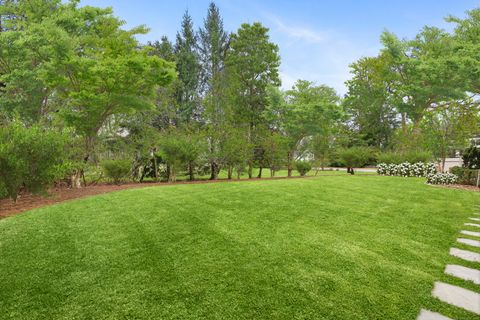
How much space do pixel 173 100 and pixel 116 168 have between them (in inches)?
242

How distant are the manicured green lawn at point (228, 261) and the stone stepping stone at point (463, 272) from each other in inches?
3.4

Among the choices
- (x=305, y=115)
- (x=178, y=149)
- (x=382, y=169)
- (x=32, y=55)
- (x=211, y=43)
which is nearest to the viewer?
(x=32, y=55)

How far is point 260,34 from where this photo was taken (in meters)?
16.0

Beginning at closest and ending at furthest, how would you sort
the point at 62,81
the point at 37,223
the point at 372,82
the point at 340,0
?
1. the point at 37,223
2. the point at 62,81
3. the point at 340,0
4. the point at 372,82

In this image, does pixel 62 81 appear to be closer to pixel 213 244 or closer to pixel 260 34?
pixel 213 244

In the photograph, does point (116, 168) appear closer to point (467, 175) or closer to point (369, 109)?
point (467, 175)

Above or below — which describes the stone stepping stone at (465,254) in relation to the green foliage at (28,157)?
below

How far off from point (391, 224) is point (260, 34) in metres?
15.3

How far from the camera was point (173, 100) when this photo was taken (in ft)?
48.8

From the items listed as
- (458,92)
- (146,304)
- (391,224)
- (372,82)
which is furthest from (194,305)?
(372,82)

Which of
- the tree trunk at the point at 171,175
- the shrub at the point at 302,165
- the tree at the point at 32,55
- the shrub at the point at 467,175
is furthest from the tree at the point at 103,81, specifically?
the shrub at the point at 467,175

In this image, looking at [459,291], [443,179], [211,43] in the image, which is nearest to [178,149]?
[459,291]

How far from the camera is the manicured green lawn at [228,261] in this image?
206 centimetres

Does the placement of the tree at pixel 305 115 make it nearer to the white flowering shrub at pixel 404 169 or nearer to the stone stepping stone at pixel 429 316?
the white flowering shrub at pixel 404 169
